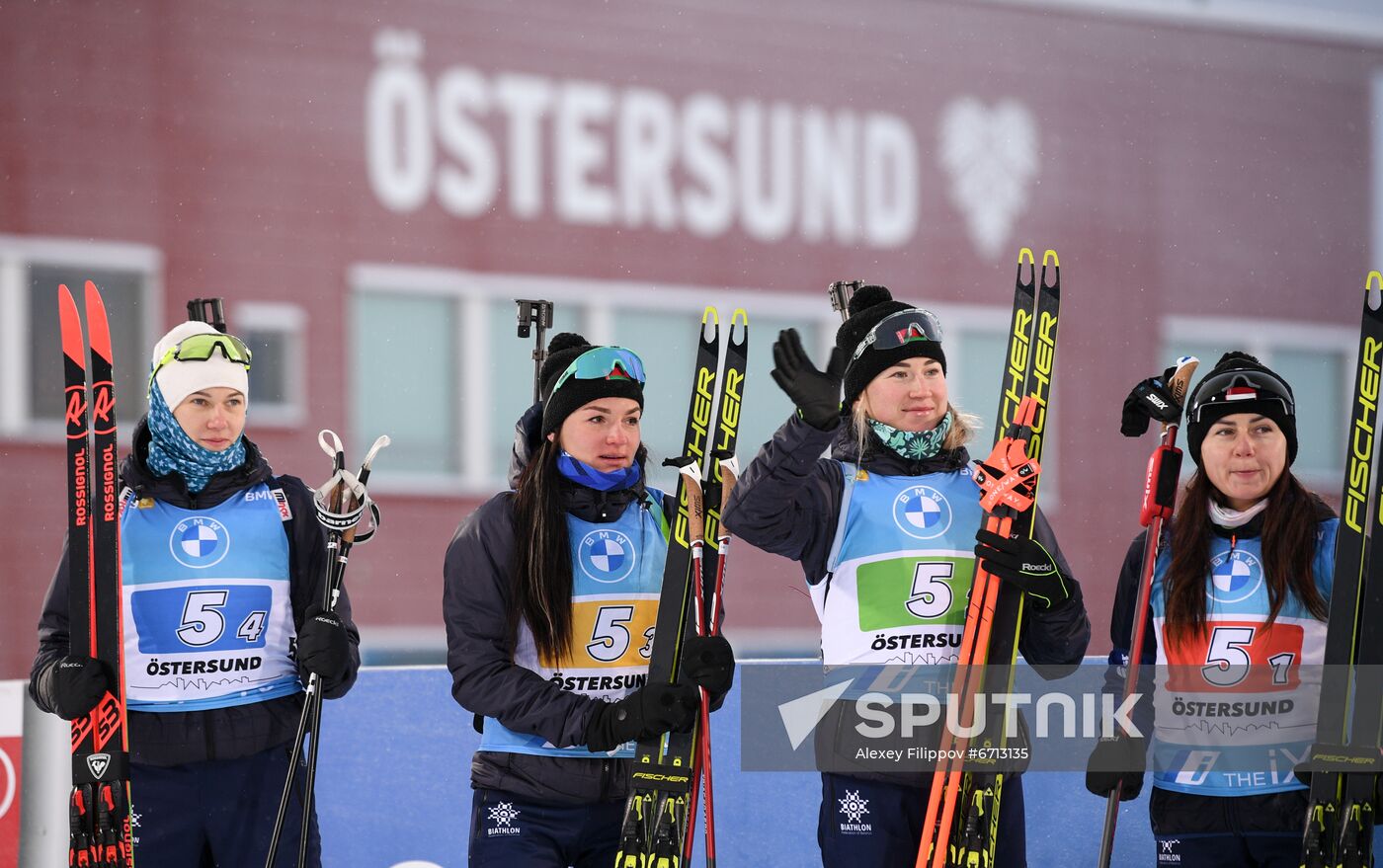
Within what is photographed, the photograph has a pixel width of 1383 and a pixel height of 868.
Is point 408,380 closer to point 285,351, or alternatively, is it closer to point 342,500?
point 285,351

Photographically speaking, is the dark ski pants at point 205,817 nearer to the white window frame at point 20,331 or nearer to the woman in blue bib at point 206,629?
the woman in blue bib at point 206,629

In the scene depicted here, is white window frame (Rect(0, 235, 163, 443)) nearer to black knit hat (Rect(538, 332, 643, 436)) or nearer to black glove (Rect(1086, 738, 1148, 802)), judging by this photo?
black knit hat (Rect(538, 332, 643, 436))

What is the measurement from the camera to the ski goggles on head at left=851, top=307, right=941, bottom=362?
256 centimetres

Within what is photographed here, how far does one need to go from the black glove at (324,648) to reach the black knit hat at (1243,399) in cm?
151

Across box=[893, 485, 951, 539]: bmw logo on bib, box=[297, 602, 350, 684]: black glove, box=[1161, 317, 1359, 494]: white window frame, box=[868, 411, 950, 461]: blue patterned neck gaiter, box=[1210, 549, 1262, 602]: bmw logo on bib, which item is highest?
box=[1161, 317, 1359, 494]: white window frame

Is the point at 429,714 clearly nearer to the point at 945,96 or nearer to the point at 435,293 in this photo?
the point at 435,293

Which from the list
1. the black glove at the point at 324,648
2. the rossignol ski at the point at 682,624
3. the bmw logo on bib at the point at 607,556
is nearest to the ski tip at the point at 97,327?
the black glove at the point at 324,648

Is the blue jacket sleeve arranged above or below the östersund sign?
below

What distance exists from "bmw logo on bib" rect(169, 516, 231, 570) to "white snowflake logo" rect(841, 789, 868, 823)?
3.76ft

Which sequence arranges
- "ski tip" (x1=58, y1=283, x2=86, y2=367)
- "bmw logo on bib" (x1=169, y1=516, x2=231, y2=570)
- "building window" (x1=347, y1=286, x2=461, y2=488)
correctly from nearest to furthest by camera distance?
1. "bmw logo on bib" (x1=169, y1=516, x2=231, y2=570)
2. "ski tip" (x1=58, y1=283, x2=86, y2=367)
3. "building window" (x1=347, y1=286, x2=461, y2=488)

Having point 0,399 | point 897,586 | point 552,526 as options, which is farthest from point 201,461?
point 0,399

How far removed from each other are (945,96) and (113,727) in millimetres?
6421

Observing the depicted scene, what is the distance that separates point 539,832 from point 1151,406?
1341mm

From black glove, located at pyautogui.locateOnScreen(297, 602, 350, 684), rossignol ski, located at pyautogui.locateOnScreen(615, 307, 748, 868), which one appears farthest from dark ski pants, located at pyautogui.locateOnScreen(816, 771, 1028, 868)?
black glove, located at pyautogui.locateOnScreen(297, 602, 350, 684)
